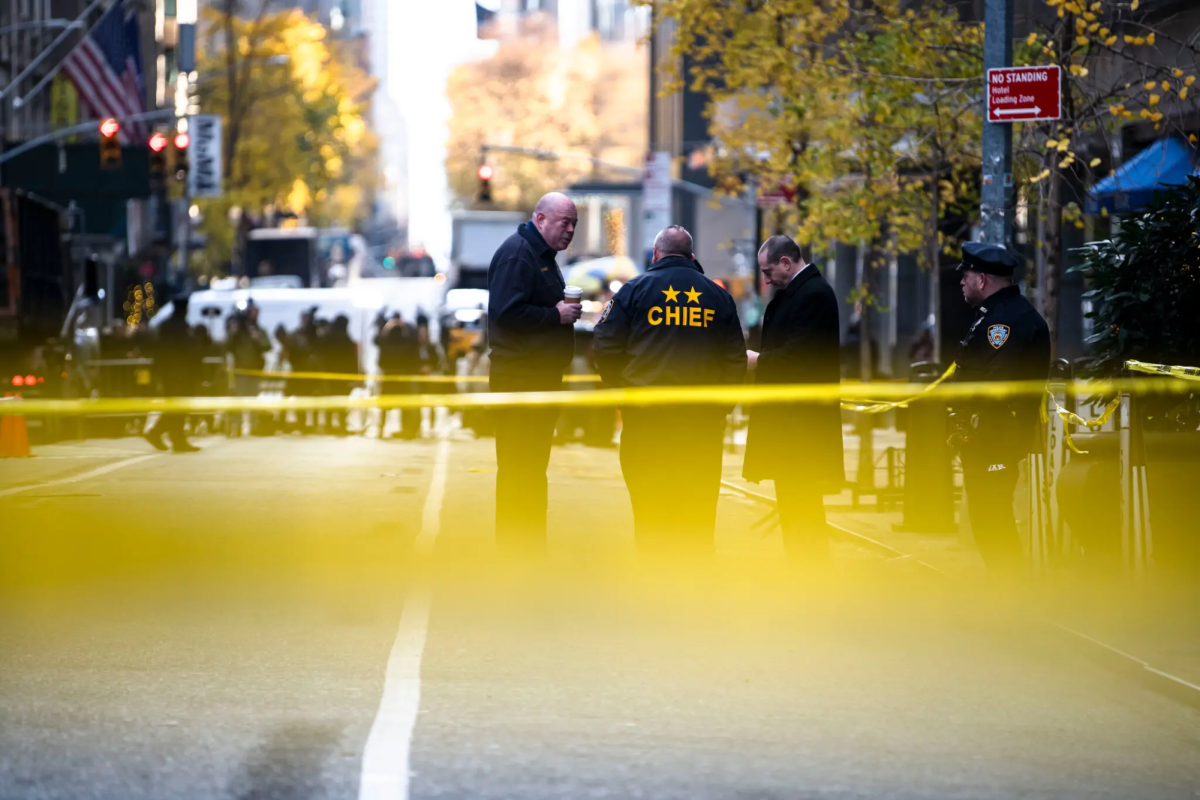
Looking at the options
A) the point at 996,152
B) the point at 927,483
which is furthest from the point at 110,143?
the point at 927,483

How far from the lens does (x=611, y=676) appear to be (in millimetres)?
7582

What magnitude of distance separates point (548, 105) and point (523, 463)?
324ft

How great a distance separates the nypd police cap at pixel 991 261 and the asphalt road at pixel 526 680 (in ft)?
5.81

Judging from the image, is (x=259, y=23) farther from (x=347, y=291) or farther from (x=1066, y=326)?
(x=1066, y=326)

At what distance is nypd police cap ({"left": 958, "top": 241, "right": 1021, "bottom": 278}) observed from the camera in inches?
381

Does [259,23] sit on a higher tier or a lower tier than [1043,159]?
higher

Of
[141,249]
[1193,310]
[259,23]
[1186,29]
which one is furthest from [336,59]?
[1193,310]

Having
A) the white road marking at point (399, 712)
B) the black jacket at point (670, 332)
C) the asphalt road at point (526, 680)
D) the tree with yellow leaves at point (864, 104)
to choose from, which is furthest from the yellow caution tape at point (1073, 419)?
the tree with yellow leaves at point (864, 104)

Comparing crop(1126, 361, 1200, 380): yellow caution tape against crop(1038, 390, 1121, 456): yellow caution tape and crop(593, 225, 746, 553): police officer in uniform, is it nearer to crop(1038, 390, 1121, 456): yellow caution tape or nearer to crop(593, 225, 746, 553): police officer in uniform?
crop(1038, 390, 1121, 456): yellow caution tape

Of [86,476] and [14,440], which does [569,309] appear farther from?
[14,440]

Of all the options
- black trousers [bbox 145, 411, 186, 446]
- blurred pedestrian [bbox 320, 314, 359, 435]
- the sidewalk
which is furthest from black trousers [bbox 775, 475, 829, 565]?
blurred pedestrian [bbox 320, 314, 359, 435]

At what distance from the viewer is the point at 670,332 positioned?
9.66 m

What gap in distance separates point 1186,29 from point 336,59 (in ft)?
230

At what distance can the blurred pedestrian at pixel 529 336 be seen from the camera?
1031 cm
